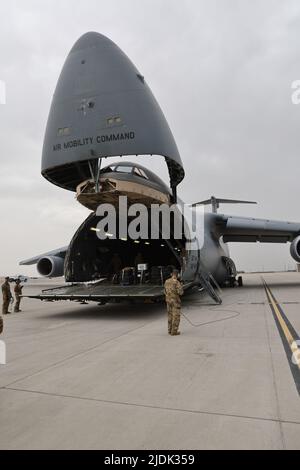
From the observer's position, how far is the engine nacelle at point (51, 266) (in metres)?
17.4

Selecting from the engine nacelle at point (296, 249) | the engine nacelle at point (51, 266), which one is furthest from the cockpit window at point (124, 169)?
the engine nacelle at point (296, 249)

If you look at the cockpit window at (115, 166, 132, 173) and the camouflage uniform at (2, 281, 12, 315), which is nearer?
the cockpit window at (115, 166, 132, 173)

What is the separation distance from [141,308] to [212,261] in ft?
15.3

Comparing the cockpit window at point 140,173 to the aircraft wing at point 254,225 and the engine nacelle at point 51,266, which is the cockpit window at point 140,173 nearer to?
the aircraft wing at point 254,225

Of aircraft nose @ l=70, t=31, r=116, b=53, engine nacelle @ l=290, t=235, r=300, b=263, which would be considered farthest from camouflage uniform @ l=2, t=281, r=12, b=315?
engine nacelle @ l=290, t=235, r=300, b=263

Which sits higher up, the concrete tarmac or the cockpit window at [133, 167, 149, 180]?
the cockpit window at [133, 167, 149, 180]

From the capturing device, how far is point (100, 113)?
8516mm

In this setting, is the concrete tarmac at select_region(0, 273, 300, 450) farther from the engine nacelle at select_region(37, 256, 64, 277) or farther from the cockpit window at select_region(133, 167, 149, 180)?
the engine nacelle at select_region(37, 256, 64, 277)

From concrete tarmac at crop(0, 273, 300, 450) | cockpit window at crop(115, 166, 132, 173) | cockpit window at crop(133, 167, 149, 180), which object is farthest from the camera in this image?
cockpit window at crop(133, 167, 149, 180)

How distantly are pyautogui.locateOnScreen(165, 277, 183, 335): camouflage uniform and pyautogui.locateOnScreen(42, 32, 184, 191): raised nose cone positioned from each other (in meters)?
3.30

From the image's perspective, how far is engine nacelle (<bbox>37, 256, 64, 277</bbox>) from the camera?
17.4 metres

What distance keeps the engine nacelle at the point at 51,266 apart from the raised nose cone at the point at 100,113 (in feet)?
29.5

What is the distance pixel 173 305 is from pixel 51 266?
11705 mm
